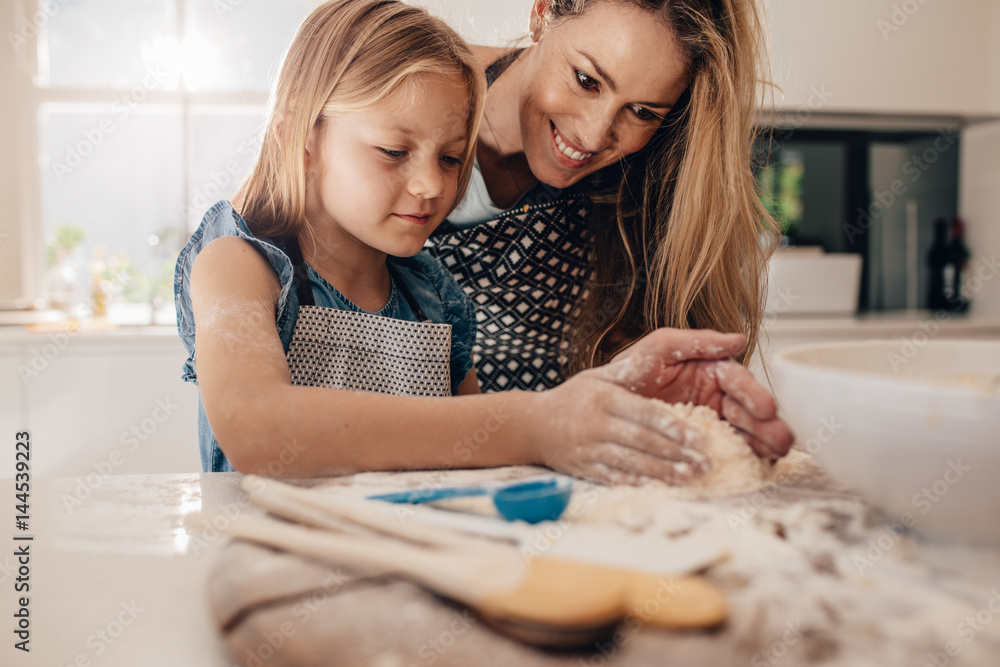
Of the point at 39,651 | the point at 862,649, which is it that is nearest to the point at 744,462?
the point at 862,649

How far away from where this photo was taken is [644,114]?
3.45ft

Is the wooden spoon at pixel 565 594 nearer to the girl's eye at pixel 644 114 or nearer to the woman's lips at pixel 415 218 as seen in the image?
the woman's lips at pixel 415 218

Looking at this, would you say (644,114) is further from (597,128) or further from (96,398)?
(96,398)

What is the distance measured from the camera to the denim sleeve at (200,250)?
0.84 m

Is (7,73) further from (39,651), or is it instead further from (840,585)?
(840,585)

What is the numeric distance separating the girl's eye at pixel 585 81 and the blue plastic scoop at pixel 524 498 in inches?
28.4

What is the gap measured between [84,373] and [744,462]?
1.90 meters

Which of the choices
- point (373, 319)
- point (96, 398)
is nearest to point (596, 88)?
point (373, 319)

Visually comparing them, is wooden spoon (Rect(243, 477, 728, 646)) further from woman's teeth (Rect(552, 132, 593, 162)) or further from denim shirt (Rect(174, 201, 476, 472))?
woman's teeth (Rect(552, 132, 593, 162))

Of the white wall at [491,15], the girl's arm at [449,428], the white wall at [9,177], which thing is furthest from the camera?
the white wall at [9,177]

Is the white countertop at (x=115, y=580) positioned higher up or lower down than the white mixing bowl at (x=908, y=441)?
lower down

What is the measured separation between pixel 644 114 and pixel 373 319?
1.72 feet

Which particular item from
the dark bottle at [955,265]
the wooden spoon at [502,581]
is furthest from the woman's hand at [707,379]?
the dark bottle at [955,265]

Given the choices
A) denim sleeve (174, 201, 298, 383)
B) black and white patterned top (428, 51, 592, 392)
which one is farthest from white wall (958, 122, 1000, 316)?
denim sleeve (174, 201, 298, 383)
